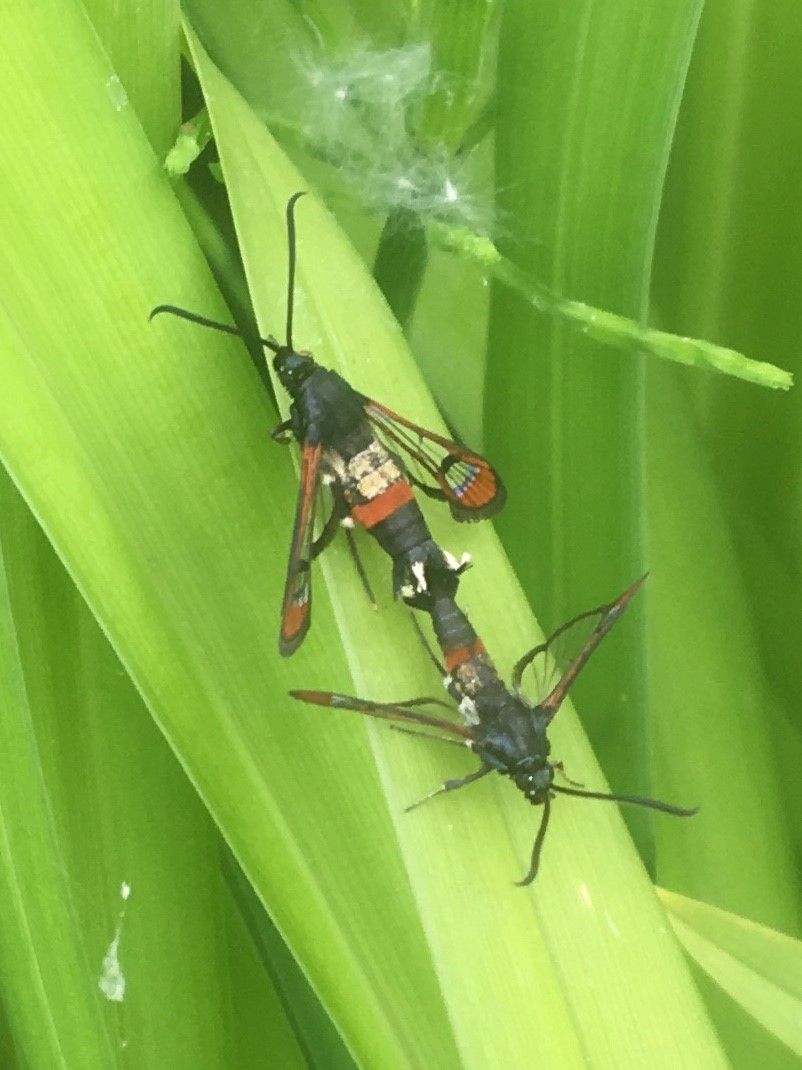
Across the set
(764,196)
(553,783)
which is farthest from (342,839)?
(764,196)

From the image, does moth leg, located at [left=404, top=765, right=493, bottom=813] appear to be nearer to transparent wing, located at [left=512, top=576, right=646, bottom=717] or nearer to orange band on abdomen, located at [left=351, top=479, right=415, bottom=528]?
transparent wing, located at [left=512, top=576, right=646, bottom=717]

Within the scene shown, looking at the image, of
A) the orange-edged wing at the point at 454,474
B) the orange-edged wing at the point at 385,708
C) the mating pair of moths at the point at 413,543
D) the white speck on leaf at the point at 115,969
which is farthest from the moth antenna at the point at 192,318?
the white speck on leaf at the point at 115,969

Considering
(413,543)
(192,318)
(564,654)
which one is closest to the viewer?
(192,318)

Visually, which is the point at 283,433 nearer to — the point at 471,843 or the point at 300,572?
the point at 300,572

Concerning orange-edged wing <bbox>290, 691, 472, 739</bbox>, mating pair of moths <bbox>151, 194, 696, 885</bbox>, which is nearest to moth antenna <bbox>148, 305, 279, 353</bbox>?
mating pair of moths <bbox>151, 194, 696, 885</bbox>

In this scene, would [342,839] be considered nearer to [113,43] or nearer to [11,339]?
[11,339]

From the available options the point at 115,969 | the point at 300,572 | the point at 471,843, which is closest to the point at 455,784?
the point at 471,843

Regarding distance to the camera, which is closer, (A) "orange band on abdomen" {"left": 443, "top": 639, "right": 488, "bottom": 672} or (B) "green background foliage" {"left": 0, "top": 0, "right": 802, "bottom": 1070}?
(B) "green background foliage" {"left": 0, "top": 0, "right": 802, "bottom": 1070}

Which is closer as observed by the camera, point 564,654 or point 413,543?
point 413,543
